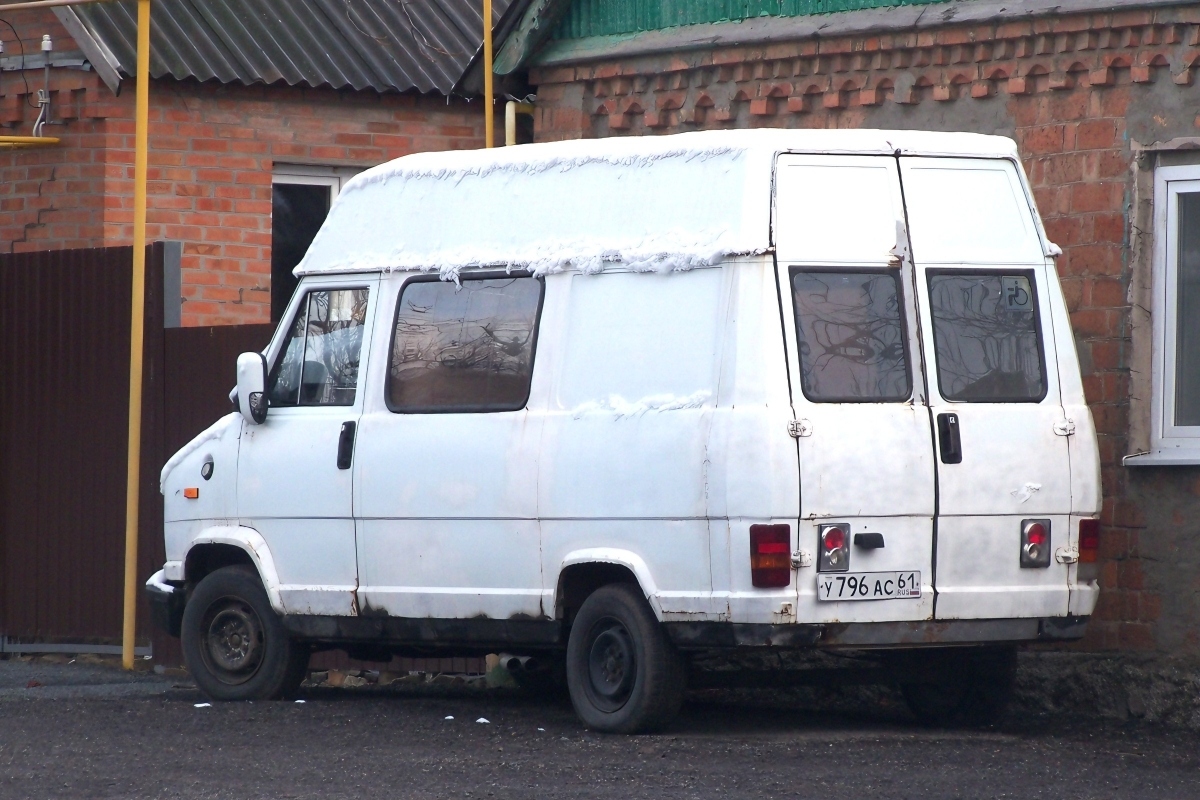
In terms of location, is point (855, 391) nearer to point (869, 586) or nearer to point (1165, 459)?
point (869, 586)

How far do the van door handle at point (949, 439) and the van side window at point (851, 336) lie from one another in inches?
7.1

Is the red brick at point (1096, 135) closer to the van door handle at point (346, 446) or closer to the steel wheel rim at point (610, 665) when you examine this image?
the steel wheel rim at point (610, 665)

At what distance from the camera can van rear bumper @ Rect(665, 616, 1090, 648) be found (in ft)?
26.7

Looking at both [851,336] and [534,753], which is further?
[851,336]

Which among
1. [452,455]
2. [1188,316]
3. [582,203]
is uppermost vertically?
[582,203]

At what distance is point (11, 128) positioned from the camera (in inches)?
551

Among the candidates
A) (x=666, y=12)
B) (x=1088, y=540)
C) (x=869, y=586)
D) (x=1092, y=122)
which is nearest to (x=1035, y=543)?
(x=1088, y=540)

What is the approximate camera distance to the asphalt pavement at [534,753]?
7.40 m

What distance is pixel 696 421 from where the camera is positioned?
8281 mm

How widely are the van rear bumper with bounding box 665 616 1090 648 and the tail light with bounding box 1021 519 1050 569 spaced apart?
0.80 feet

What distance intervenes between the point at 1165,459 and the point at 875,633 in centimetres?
214

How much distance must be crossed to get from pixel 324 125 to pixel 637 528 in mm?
6705

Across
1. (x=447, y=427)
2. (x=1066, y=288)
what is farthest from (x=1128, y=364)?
(x=447, y=427)

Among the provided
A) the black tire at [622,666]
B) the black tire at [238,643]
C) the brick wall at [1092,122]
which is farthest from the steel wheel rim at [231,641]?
the brick wall at [1092,122]
